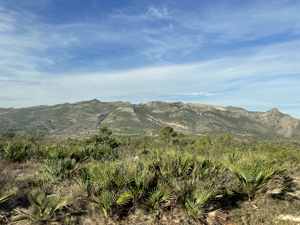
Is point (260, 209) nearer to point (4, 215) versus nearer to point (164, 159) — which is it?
point (164, 159)

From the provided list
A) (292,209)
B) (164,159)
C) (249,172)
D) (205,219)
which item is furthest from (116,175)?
(292,209)

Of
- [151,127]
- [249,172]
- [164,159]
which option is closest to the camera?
[249,172]

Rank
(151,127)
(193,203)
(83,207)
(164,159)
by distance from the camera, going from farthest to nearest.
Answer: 1. (151,127)
2. (164,159)
3. (83,207)
4. (193,203)

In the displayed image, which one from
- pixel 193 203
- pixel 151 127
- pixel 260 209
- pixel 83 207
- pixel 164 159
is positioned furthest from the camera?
pixel 151 127

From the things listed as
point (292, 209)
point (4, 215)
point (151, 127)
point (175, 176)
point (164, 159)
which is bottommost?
point (151, 127)

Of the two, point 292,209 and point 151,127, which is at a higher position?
point 292,209

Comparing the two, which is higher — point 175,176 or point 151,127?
point 175,176

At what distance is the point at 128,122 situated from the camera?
648 ft

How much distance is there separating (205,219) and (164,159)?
2.15m

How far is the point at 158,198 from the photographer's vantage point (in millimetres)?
4359

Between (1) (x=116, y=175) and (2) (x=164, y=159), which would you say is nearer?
(1) (x=116, y=175)

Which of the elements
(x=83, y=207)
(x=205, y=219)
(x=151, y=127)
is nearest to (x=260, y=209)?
(x=205, y=219)

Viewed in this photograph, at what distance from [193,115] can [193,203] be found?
656 feet

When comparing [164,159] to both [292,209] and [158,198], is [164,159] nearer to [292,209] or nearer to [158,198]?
[158,198]
